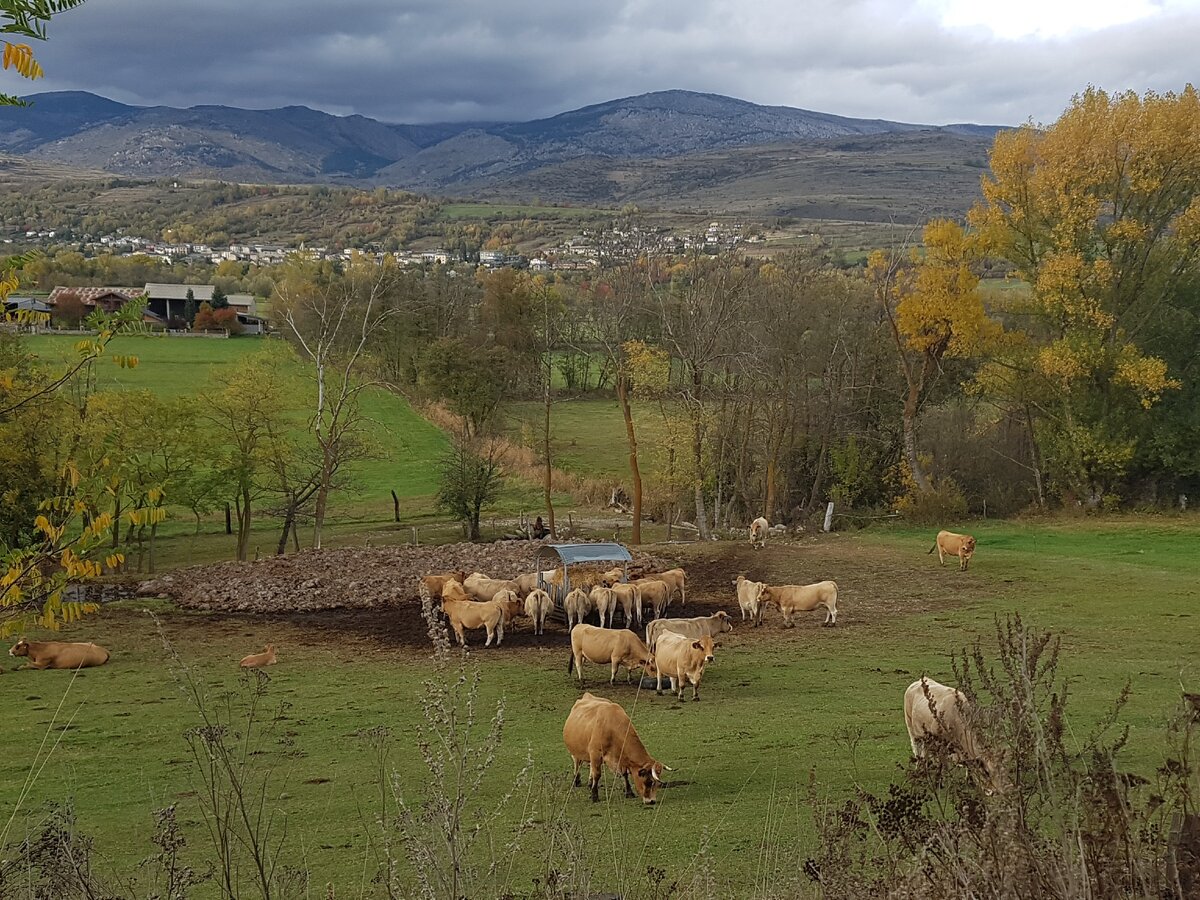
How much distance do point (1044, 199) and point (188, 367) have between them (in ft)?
216

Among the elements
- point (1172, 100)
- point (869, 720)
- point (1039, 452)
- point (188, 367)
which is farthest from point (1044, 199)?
point (188, 367)

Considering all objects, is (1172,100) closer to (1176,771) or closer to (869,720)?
(869,720)

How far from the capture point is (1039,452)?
138 feet

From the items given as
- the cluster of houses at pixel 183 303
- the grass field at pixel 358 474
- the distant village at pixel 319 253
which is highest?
the distant village at pixel 319 253

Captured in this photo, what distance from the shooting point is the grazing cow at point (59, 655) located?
1948 cm

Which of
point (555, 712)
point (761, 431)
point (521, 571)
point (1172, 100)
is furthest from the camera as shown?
point (761, 431)

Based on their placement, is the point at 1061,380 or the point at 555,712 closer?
the point at 555,712

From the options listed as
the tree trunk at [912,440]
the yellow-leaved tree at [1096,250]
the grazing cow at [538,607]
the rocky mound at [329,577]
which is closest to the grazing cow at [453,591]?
the grazing cow at [538,607]

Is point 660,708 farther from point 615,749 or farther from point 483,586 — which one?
point 483,586

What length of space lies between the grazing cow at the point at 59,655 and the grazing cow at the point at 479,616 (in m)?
7.00

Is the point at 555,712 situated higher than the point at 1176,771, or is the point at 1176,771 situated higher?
the point at 1176,771

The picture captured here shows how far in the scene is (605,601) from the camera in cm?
2239

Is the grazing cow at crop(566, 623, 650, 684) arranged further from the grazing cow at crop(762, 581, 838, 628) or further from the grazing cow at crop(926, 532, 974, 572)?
the grazing cow at crop(926, 532, 974, 572)

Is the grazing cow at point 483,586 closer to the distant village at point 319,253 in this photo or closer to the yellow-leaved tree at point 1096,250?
the yellow-leaved tree at point 1096,250
